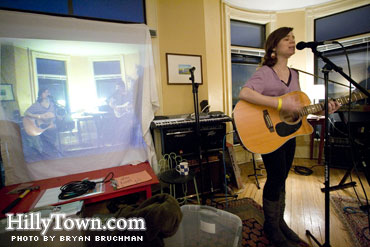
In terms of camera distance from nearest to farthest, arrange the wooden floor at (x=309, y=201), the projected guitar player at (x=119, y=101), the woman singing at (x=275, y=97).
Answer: the woman singing at (x=275, y=97) < the wooden floor at (x=309, y=201) < the projected guitar player at (x=119, y=101)

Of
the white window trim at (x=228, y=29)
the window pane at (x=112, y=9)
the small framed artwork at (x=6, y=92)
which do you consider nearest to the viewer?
the small framed artwork at (x=6, y=92)

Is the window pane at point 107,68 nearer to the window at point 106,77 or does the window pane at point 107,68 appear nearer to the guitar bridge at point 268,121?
the window at point 106,77

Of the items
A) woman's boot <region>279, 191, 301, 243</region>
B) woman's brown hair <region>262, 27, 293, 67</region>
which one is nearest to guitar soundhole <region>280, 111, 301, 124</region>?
woman's brown hair <region>262, 27, 293, 67</region>

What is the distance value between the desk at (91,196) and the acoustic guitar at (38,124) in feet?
1.70

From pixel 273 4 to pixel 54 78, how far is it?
3499 mm

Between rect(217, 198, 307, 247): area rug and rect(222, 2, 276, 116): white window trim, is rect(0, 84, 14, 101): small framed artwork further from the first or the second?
rect(222, 2, 276, 116): white window trim

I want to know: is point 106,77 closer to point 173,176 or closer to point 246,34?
point 173,176

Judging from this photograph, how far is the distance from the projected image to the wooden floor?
1.65 m

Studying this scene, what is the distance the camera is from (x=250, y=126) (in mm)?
1263

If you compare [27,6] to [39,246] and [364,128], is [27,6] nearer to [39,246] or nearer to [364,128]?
[39,246]

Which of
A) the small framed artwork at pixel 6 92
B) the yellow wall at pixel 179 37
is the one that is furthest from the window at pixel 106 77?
the small framed artwork at pixel 6 92

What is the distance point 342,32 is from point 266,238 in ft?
12.2

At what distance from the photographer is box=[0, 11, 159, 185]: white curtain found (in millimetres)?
1625

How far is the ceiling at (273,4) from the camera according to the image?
2.80m
